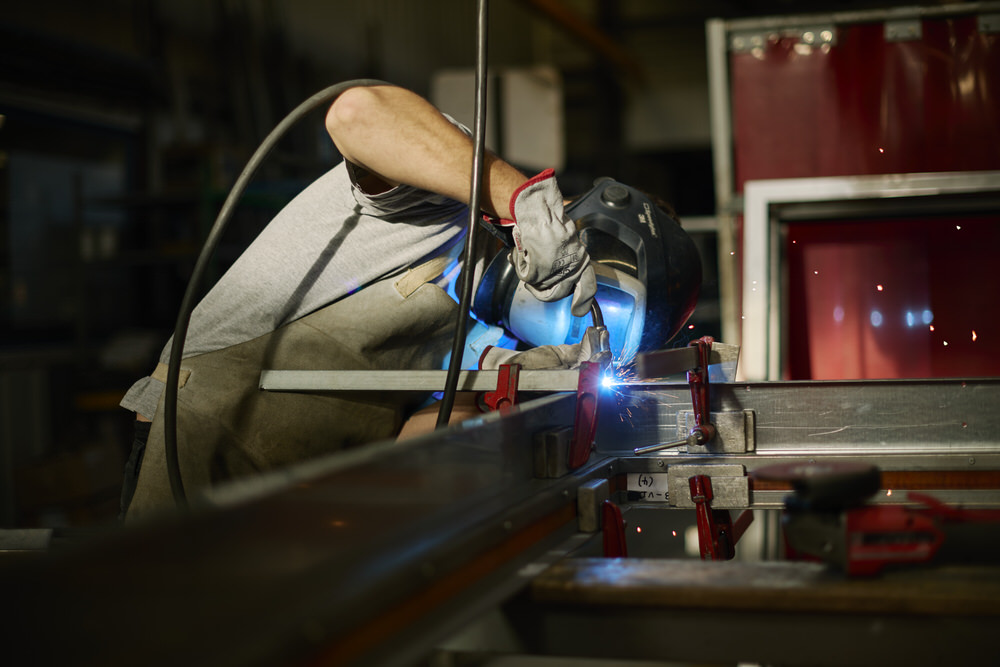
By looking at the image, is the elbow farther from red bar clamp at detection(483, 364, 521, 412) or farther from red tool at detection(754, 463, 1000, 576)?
red tool at detection(754, 463, 1000, 576)

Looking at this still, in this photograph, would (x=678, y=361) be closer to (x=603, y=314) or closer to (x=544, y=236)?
(x=603, y=314)

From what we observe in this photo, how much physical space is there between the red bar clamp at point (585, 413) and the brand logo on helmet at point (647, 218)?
0.32 metres

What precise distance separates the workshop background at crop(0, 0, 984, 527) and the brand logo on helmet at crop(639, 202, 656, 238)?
2.33 metres

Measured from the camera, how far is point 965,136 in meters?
2.98

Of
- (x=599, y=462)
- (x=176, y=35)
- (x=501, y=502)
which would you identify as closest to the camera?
(x=501, y=502)

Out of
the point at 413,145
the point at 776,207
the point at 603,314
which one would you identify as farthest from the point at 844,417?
the point at 776,207

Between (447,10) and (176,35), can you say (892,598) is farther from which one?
(447,10)

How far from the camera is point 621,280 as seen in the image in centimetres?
141

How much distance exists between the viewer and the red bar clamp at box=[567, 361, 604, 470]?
1.19 m

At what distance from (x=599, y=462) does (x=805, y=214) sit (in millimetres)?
2040

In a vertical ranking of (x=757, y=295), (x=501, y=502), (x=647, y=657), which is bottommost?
(x=647, y=657)

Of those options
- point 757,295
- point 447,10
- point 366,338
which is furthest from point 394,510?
point 447,10

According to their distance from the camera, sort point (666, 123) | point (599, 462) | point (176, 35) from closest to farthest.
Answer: point (599, 462) → point (176, 35) → point (666, 123)

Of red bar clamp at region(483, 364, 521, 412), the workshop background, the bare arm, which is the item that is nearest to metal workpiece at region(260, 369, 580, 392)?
red bar clamp at region(483, 364, 521, 412)
